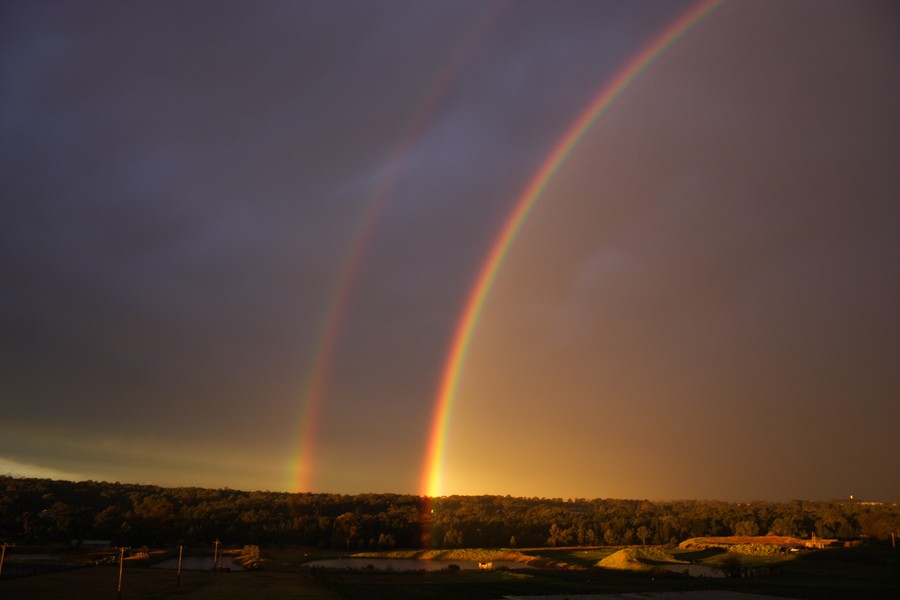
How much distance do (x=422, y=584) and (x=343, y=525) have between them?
5867cm

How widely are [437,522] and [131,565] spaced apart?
5983 centimetres

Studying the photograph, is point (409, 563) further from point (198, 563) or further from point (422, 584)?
point (422, 584)

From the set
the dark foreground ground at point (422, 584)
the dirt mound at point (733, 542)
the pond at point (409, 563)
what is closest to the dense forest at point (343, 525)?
the dirt mound at point (733, 542)

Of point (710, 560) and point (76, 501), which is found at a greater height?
point (76, 501)

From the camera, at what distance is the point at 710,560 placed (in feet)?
245

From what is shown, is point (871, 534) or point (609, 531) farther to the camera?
point (609, 531)

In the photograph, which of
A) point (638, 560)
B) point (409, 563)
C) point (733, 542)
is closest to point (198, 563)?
point (409, 563)

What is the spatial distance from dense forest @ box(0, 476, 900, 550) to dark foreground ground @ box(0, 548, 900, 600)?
3330 centimetres

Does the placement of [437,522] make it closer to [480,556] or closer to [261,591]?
[480,556]

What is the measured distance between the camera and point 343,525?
10538cm

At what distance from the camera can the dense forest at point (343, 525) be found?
8788cm

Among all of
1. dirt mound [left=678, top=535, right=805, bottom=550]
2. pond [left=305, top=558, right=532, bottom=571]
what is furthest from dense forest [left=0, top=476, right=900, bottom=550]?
pond [left=305, top=558, right=532, bottom=571]

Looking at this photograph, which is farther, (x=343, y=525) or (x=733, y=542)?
(x=343, y=525)

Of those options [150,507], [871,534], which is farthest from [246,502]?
[871,534]
